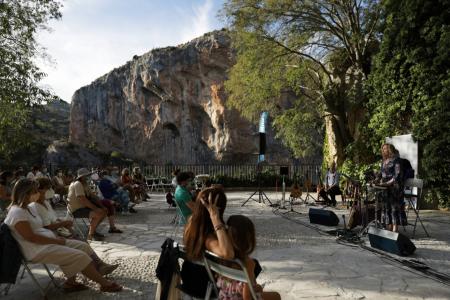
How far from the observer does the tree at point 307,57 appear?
547 inches

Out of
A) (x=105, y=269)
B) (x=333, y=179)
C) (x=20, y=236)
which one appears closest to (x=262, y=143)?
(x=333, y=179)

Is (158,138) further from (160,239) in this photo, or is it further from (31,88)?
(160,239)

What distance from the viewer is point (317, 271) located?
5105 millimetres

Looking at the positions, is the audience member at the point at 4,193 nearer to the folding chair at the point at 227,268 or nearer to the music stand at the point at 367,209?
the folding chair at the point at 227,268

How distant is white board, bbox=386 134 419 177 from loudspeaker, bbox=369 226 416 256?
5799mm

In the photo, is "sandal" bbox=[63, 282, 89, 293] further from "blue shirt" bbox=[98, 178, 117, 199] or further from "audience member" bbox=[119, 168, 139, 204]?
"audience member" bbox=[119, 168, 139, 204]

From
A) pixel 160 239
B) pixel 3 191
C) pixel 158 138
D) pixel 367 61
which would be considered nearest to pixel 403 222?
pixel 160 239

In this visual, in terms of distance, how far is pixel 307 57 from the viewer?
15.4 metres

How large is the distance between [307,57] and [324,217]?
8.35 meters

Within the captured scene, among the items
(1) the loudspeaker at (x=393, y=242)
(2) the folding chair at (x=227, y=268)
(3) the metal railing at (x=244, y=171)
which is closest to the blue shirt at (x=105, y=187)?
(1) the loudspeaker at (x=393, y=242)

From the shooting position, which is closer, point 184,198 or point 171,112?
point 184,198

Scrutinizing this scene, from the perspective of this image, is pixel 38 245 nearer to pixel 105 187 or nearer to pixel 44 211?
pixel 44 211

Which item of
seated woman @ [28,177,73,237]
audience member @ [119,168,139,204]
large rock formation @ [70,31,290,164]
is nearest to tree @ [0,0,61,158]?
audience member @ [119,168,139,204]

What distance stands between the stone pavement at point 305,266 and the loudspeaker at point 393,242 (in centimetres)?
21
